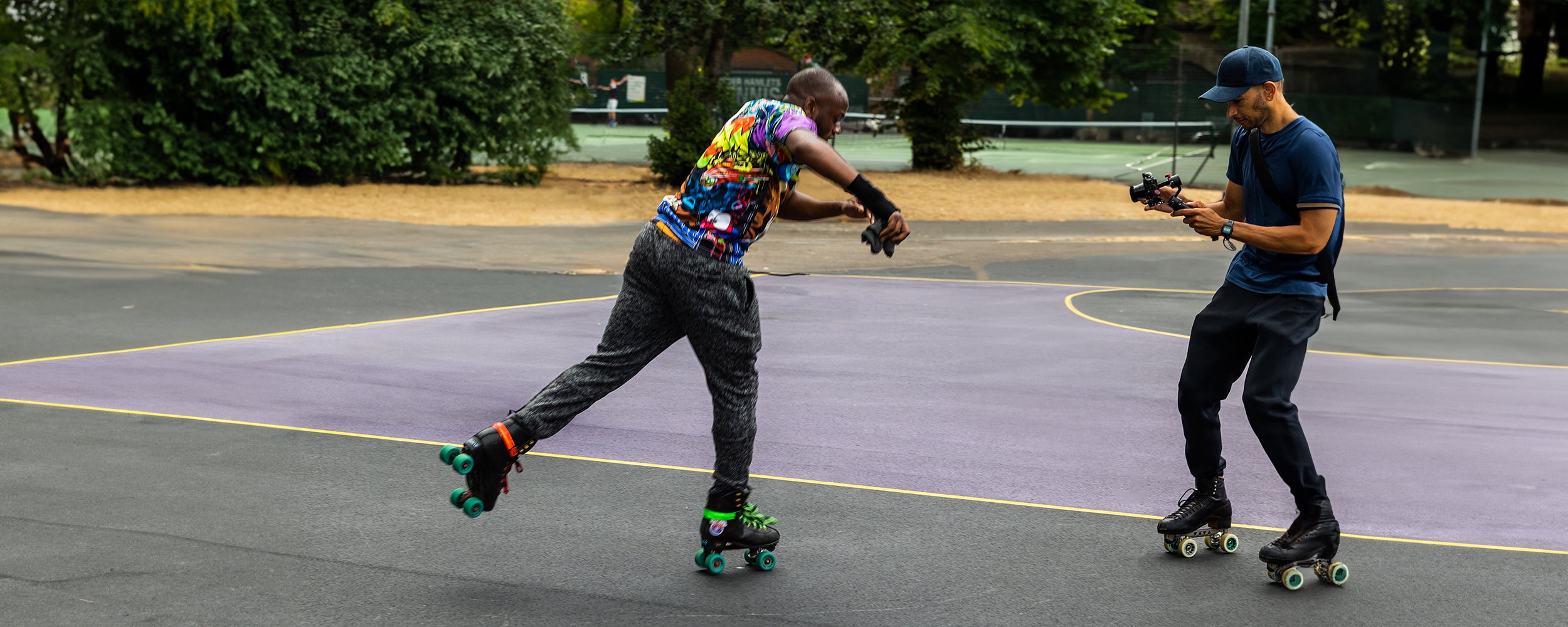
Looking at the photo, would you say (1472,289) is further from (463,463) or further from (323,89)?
(323,89)

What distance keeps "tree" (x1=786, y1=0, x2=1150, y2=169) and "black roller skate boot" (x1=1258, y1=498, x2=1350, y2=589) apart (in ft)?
70.2

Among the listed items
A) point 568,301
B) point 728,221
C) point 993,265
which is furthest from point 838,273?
point 728,221

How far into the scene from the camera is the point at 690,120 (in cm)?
2362

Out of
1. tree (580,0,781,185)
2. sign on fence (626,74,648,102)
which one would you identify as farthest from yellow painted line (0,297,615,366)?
sign on fence (626,74,648,102)

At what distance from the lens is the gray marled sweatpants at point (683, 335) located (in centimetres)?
481

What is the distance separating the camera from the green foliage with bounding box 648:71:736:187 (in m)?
23.6

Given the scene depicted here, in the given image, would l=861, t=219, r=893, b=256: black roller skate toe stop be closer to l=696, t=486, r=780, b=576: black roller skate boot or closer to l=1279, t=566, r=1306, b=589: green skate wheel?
l=696, t=486, r=780, b=576: black roller skate boot

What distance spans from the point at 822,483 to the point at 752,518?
1267mm

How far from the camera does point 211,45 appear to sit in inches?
847

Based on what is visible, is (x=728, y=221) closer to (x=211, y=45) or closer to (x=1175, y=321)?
(x=1175, y=321)

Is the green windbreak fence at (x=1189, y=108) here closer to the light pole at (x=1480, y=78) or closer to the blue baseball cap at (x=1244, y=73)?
the light pole at (x=1480, y=78)

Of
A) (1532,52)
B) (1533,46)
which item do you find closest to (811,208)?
(1533,46)

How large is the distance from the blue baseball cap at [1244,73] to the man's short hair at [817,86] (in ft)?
4.20

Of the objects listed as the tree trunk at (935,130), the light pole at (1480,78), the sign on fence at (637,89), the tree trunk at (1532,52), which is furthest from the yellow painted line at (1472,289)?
the tree trunk at (1532,52)
